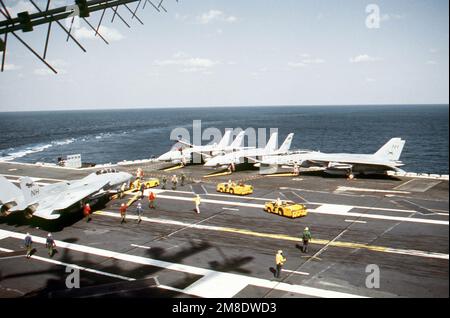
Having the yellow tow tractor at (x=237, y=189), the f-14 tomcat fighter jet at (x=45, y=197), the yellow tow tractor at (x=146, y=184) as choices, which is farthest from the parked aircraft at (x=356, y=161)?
the f-14 tomcat fighter jet at (x=45, y=197)

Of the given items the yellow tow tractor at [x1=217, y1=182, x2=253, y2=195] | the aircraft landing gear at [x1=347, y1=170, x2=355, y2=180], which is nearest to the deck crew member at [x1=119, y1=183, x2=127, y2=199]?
the yellow tow tractor at [x1=217, y1=182, x2=253, y2=195]

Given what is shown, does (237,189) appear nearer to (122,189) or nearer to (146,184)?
(146,184)

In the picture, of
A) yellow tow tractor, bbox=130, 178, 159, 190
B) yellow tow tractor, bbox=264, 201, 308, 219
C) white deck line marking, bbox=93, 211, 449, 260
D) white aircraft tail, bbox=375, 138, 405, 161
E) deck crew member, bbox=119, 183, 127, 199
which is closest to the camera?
white deck line marking, bbox=93, 211, 449, 260

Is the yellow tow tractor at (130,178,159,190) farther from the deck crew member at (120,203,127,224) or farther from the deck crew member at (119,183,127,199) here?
the deck crew member at (120,203,127,224)

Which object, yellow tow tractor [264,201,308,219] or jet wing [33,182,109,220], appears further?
yellow tow tractor [264,201,308,219]

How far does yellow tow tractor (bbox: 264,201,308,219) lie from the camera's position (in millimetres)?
30211

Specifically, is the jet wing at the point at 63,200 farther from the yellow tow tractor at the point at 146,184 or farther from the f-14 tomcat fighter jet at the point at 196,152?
the f-14 tomcat fighter jet at the point at 196,152

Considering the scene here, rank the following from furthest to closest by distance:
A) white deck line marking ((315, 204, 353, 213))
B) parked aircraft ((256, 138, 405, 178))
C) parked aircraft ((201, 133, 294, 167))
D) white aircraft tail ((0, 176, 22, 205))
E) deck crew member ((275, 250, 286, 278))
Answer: parked aircraft ((201, 133, 294, 167))
parked aircraft ((256, 138, 405, 178))
white deck line marking ((315, 204, 353, 213))
white aircraft tail ((0, 176, 22, 205))
deck crew member ((275, 250, 286, 278))

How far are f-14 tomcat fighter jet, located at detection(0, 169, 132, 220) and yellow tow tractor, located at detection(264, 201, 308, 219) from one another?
53.0 feet

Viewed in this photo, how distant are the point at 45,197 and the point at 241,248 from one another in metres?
18.4

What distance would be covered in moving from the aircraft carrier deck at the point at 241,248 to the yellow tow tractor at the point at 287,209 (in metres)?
0.59

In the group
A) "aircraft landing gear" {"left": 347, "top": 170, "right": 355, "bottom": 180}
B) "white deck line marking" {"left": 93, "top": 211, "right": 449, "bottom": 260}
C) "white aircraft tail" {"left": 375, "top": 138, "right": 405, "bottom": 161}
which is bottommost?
"white deck line marking" {"left": 93, "top": 211, "right": 449, "bottom": 260}

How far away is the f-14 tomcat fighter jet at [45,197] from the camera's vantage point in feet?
95.4
